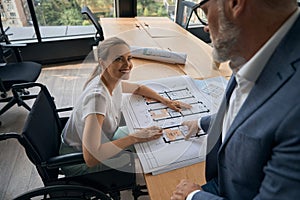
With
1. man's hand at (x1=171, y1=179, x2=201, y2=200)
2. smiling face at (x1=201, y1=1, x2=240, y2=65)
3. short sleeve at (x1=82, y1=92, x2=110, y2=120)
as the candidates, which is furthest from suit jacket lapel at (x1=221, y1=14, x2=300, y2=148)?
short sleeve at (x1=82, y1=92, x2=110, y2=120)

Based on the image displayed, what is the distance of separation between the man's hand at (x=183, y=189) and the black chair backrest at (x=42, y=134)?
54cm

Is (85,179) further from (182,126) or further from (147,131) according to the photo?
(182,126)

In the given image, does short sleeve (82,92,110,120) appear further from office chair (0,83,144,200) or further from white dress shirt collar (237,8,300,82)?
white dress shirt collar (237,8,300,82)

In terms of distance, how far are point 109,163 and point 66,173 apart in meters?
0.24

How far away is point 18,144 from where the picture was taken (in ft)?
6.18

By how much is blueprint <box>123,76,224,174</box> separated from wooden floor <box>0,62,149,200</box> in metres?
0.23

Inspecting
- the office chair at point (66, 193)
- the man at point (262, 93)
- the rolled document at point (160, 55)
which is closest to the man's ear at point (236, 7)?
the man at point (262, 93)

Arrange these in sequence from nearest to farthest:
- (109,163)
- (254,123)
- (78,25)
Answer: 1. (254,123)
2. (109,163)
3. (78,25)

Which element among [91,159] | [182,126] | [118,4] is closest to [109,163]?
[91,159]

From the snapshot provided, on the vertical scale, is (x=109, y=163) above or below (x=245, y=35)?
below

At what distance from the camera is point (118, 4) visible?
2.88m

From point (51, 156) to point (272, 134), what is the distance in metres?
0.86

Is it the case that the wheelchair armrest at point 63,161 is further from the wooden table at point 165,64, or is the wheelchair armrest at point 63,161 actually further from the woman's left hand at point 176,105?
the woman's left hand at point 176,105

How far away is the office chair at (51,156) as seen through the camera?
83cm
